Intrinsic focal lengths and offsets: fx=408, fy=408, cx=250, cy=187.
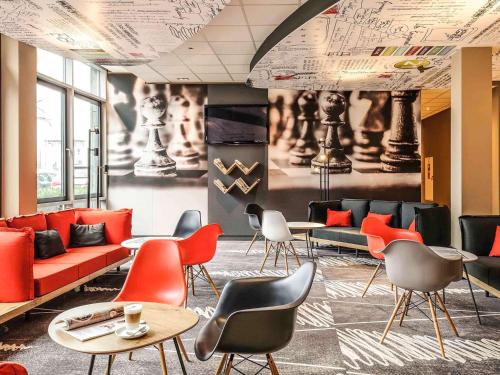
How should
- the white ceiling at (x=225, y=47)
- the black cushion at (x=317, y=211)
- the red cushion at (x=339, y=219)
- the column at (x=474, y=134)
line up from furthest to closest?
the black cushion at (x=317, y=211), the red cushion at (x=339, y=219), the column at (x=474, y=134), the white ceiling at (x=225, y=47)

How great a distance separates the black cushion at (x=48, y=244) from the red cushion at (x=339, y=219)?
16.2 feet

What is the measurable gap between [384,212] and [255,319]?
6190 mm

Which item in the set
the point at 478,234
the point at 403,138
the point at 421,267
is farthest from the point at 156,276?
the point at 403,138

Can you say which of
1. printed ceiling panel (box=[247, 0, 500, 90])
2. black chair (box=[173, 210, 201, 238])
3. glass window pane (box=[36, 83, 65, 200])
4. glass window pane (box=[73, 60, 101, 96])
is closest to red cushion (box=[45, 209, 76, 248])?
black chair (box=[173, 210, 201, 238])

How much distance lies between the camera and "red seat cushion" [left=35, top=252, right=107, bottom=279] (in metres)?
4.77

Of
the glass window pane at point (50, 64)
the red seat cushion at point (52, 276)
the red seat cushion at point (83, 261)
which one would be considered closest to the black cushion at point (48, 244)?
the red seat cushion at point (83, 261)

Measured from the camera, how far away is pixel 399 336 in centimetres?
367

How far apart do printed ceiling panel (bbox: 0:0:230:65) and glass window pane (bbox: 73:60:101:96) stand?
75.7 inches

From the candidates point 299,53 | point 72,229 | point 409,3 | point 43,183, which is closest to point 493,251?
point 409,3

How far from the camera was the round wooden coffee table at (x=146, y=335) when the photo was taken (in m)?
1.83

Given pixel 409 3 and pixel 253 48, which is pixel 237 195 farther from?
pixel 409 3

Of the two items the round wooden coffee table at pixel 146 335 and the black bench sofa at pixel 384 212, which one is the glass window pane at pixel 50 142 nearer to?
the black bench sofa at pixel 384 212

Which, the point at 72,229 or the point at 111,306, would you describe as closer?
the point at 111,306

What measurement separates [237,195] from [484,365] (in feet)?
22.4
